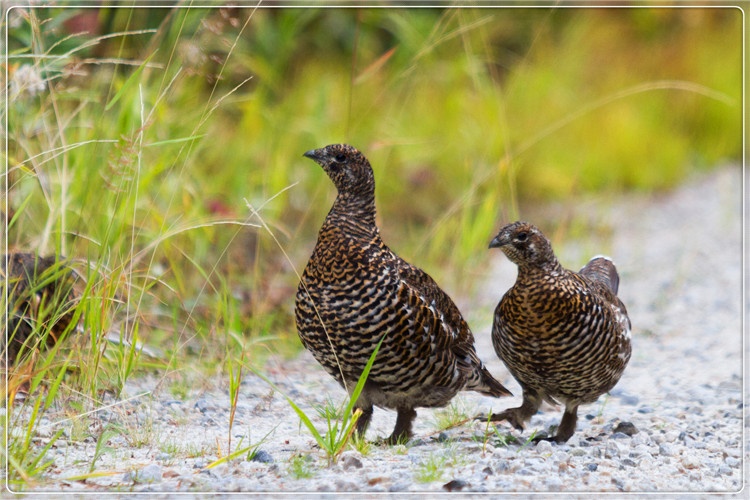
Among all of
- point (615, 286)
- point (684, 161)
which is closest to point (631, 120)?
point (684, 161)

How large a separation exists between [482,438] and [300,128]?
3.46m

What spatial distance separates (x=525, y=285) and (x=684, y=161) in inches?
290

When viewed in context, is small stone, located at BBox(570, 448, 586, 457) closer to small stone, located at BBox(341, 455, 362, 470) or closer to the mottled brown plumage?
small stone, located at BBox(341, 455, 362, 470)

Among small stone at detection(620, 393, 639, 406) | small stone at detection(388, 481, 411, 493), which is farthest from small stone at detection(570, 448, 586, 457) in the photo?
small stone at detection(620, 393, 639, 406)

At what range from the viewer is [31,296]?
3.88 meters

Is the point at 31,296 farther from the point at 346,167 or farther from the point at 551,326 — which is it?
the point at 551,326

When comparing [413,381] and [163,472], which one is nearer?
[163,472]

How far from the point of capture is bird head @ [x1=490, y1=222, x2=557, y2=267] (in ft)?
11.9

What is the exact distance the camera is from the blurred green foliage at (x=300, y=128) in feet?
13.9

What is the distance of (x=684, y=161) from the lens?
33.9 feet

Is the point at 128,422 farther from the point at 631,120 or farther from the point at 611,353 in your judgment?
the point at 631,120

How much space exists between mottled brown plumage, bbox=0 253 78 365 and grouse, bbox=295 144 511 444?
103 centimetres

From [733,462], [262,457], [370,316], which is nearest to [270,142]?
[370,316]

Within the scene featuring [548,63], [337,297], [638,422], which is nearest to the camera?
[337,297]
